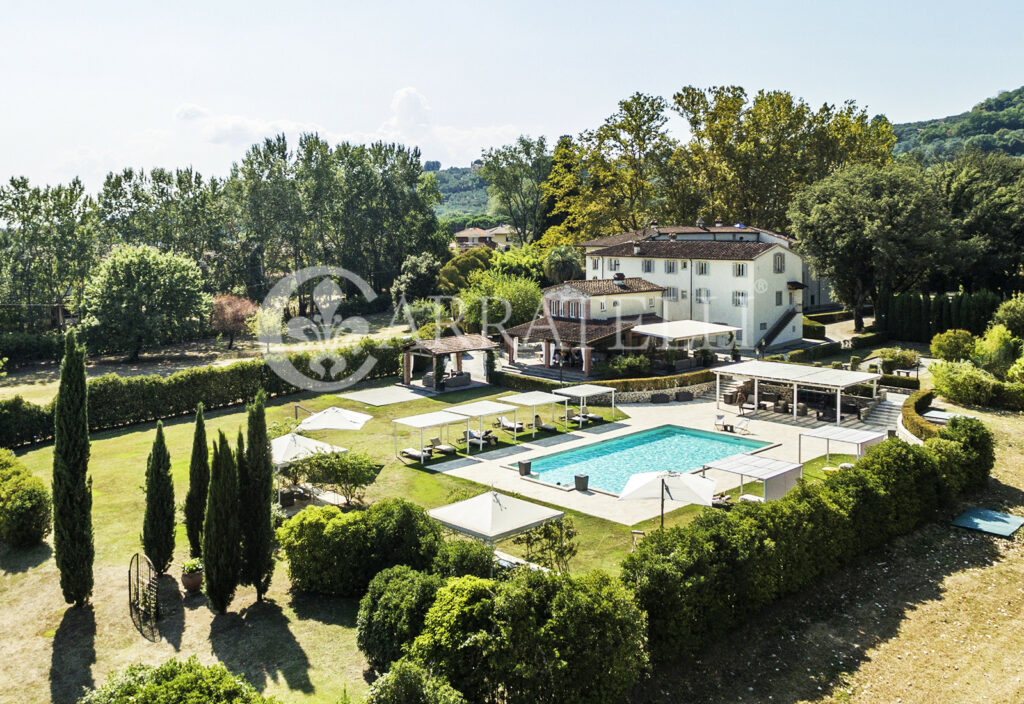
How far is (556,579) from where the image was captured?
40.1 ft

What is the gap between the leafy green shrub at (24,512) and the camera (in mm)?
20094

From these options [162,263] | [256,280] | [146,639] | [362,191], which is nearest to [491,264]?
[362,191]

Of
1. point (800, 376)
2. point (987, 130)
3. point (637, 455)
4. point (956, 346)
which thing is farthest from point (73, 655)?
point (987, 130)

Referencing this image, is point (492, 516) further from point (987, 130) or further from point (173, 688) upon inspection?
point (987, 130)

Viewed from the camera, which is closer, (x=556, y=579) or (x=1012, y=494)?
(x=556, y=579)

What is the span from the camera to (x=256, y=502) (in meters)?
16.4

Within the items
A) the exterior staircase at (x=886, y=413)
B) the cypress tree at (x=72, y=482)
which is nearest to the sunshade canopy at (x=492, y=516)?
the cypress tree at (x=72, y=482)

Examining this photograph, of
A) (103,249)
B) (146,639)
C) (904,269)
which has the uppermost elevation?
(103,249)

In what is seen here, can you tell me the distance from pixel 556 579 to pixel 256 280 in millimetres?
62538

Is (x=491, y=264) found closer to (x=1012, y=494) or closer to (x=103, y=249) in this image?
(x=103, y=249)

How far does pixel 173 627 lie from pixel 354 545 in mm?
4058

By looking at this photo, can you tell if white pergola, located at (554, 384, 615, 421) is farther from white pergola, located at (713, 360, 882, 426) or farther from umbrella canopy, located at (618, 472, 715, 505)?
umbrella canopy, located at (618, 472, 715, 505)

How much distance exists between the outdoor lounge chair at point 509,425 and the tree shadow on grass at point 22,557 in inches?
659

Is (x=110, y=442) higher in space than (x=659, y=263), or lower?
lower
